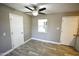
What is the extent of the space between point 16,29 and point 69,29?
3.76ft

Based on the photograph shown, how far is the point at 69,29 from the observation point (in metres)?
1.37

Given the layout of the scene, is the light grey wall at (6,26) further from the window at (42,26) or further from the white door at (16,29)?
the window at (42,26)

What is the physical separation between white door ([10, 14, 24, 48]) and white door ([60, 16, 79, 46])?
0.95 m

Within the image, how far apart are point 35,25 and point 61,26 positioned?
0.60 meters

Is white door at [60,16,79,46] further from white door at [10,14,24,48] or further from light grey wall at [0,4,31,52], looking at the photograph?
white door at [10,14,24,48]

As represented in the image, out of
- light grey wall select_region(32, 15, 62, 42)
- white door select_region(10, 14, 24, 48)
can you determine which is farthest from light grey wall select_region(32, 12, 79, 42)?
white door select_region(10, 14, 24, 48)

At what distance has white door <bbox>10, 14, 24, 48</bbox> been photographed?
4.19 feet

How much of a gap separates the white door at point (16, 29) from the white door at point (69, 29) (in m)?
0.95

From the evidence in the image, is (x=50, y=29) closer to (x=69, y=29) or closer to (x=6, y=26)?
(x=69, y=29)

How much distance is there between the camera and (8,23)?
1297 millimetres

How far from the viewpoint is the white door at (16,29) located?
1.28 metres

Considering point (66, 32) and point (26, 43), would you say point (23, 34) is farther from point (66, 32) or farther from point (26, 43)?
point (66, 32)

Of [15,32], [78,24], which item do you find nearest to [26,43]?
[15,32]

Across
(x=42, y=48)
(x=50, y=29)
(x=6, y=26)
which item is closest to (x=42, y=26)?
(x=50, y=29)
